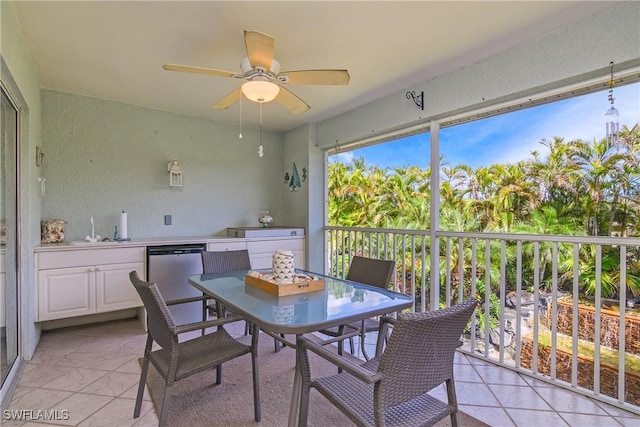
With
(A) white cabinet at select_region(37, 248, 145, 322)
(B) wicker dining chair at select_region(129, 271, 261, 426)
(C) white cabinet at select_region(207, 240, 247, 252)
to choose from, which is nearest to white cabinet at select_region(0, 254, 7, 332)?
(A) white cabinet at select_region(37, 248, 145, 322)

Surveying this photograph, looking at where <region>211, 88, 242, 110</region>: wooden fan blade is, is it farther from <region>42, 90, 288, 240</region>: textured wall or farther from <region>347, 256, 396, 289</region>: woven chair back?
<region>42, 90, 288, 240</region>: textured wall

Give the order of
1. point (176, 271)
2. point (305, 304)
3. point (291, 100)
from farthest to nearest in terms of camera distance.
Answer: point (176, 271), point (291, 100), point (305, 304)

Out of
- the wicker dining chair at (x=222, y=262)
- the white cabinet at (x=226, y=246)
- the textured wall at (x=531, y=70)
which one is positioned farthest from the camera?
the white cabinet at (x=226, y=246)

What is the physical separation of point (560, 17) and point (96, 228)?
450cm

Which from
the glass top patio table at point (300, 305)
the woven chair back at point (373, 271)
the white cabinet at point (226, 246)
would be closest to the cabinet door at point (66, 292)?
the white cabinet at point (226, 246)

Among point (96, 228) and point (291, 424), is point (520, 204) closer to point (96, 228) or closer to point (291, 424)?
point (291, 424)

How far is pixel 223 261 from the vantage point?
9.52 feet

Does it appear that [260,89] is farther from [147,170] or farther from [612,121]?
[147,170]

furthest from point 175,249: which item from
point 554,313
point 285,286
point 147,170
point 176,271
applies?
point 554,313

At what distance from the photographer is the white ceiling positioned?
200cm

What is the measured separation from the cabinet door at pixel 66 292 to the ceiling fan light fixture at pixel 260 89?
2.40 m

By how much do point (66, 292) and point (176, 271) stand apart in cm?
94

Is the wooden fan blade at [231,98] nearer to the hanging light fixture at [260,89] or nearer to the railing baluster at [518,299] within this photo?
the hanging light fixture at [260,89]

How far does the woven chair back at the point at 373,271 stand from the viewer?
2.42 m
